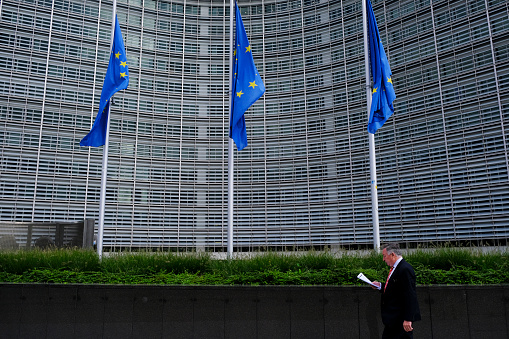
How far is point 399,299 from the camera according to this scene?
7324mm

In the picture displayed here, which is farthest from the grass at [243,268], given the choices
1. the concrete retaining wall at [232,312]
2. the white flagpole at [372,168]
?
the white flagpole at [372,168]

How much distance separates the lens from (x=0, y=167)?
33.8 meters

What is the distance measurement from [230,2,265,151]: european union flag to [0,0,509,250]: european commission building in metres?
18.4

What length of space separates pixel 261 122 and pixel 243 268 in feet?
91.2

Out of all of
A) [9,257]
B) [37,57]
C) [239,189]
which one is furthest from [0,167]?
[9,257]

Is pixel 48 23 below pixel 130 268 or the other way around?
the other way around

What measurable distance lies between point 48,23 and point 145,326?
33.3 meters

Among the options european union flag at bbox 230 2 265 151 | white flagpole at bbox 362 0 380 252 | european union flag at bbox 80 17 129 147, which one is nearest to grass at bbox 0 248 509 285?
white flagpole at bbox 362 0 380 252

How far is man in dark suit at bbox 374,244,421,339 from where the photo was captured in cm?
702

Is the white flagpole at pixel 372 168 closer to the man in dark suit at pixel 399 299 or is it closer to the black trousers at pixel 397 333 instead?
the man in dark suit at pixel 399 299

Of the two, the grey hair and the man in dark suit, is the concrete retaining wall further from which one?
the grey hair

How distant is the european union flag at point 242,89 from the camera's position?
57.9ft

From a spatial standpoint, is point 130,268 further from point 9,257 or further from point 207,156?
point 207,156

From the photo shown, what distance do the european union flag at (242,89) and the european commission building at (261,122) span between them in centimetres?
1840
